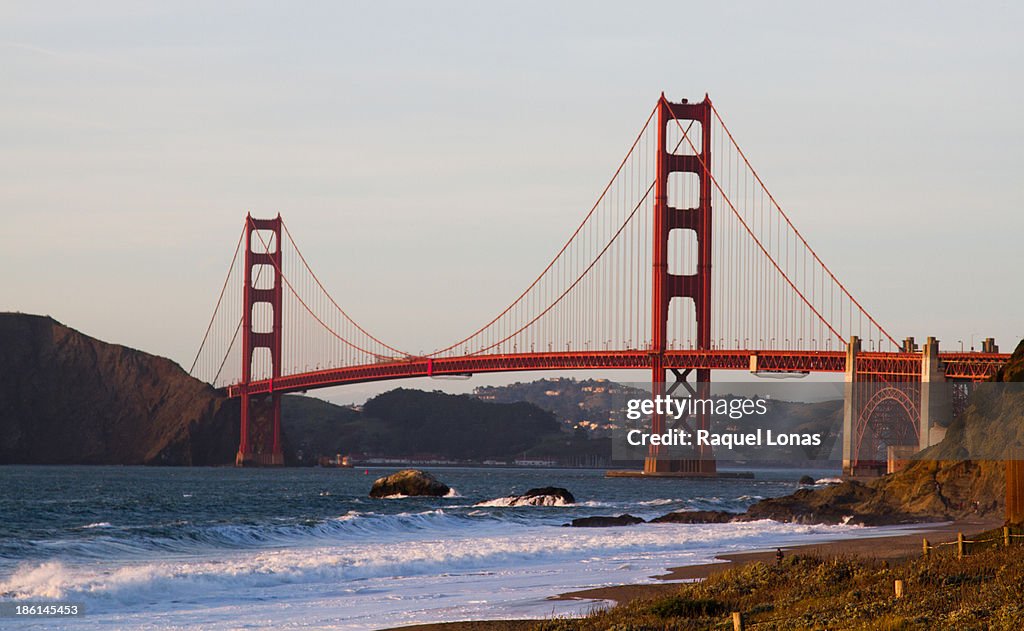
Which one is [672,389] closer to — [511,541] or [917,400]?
[917,400]

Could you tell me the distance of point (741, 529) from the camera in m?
42.3

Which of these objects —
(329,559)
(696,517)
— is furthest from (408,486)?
(329,559)

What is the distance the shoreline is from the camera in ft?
65.5

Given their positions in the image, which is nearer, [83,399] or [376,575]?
[376,575]

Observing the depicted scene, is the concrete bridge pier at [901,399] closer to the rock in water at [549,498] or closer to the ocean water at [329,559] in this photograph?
the rock in water at [549,498]

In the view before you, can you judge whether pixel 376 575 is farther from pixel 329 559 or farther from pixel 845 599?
pixel 845 599

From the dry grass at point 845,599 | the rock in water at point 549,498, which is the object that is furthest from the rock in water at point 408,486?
the dry grass at point 845,599

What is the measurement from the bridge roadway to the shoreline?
116 feet

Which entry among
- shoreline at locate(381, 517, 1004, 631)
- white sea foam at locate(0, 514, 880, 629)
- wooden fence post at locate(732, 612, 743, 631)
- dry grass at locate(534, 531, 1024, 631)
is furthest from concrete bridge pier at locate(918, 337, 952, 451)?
wooden fence post at locate(732, 612, 743, 631)

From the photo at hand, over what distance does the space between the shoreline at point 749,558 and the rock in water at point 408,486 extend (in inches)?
1181

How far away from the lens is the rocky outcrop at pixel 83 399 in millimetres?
156625

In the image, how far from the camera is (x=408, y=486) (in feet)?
223

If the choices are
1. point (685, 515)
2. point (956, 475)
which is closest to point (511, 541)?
point (685, 515)

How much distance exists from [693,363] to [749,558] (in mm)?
57677
